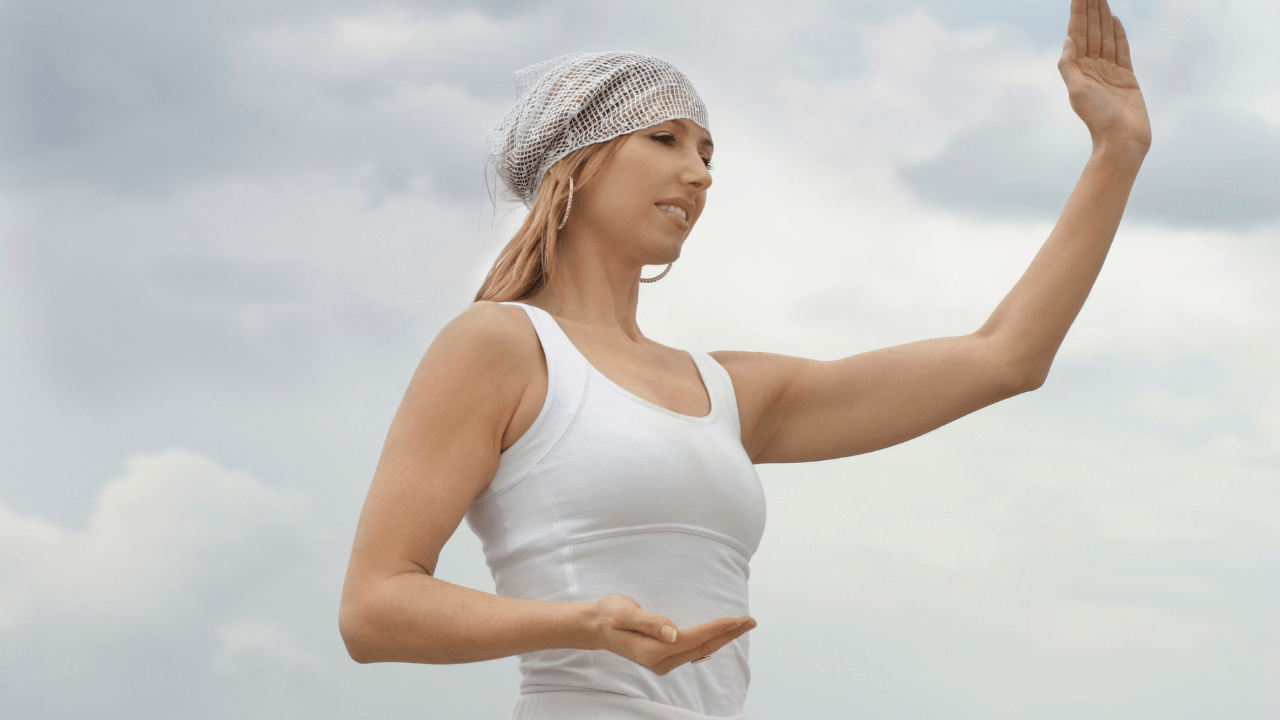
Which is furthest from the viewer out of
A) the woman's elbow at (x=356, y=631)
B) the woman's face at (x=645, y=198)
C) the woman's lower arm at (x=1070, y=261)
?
the woman's lower arm at (x=1070, y=261)

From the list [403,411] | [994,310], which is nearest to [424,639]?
[403,411]

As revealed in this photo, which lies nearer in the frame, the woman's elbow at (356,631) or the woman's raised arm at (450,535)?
the woman's raised arm at (450,535)

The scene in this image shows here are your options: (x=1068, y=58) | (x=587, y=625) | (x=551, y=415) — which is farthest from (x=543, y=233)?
(x=1068, y=58)

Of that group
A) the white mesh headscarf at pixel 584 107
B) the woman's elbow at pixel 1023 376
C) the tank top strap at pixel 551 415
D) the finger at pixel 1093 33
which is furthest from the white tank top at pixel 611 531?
the finger at pixel 1093 33

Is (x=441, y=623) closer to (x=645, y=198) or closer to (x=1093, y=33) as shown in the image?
(x=645, y=198)

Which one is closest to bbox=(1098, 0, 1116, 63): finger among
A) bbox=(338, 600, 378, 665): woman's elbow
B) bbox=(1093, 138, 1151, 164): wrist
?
bbox=(1093, 138, 1151, 164): wrist

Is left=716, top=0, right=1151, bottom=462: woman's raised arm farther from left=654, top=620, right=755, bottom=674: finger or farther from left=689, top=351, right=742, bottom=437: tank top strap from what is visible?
left=654, top=620, right=755, bottom=674: finger

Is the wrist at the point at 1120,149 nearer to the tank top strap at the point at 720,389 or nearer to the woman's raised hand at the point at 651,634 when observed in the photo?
the tank top strap at the point at 720,389

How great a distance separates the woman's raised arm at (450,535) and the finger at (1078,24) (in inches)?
73.6

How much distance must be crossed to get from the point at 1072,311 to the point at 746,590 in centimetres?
129

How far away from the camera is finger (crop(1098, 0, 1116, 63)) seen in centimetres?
359

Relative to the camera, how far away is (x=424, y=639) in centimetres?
244

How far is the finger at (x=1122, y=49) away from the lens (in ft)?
11.8

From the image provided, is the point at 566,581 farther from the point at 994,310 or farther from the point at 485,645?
the point at 994,310
